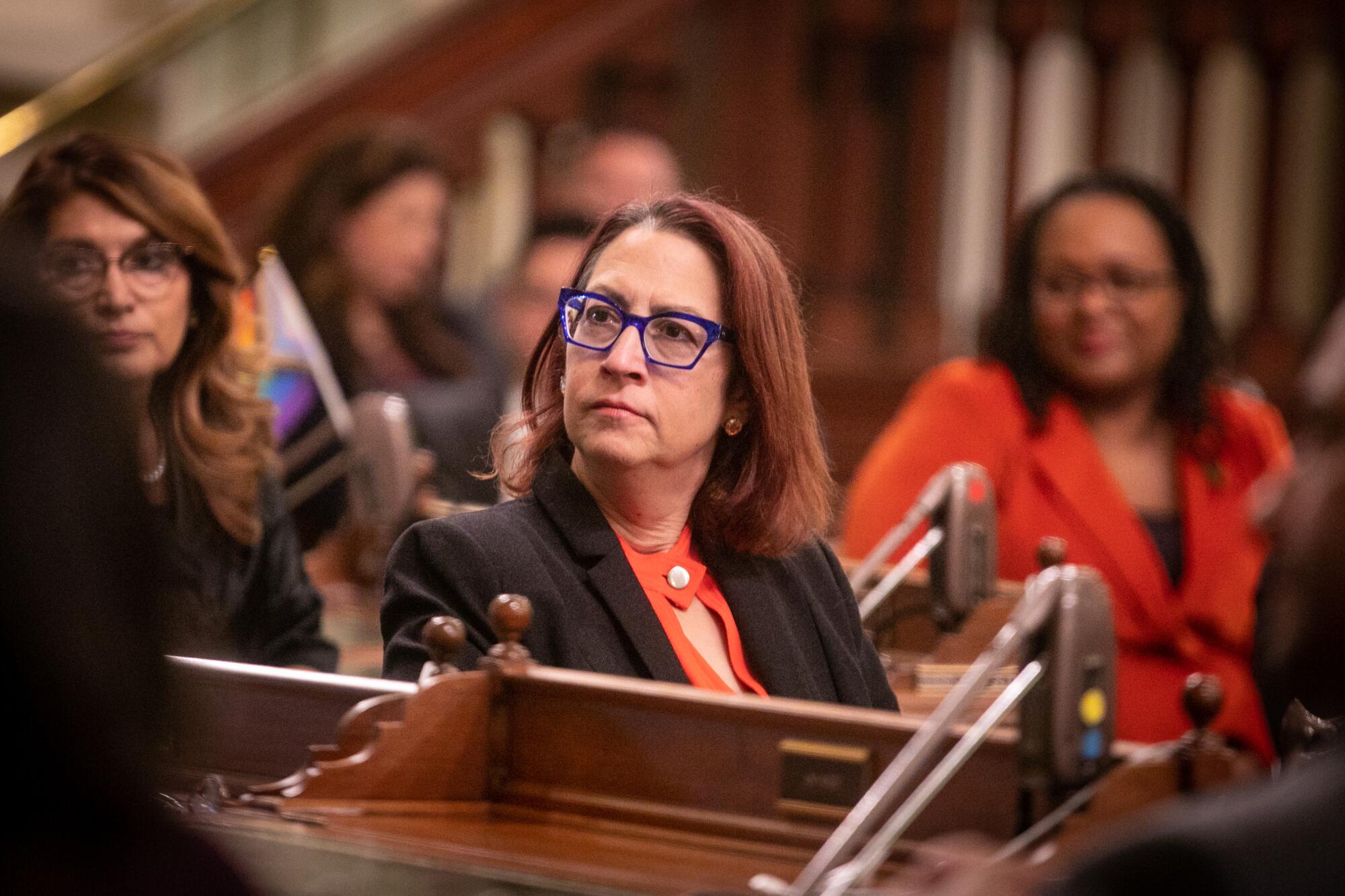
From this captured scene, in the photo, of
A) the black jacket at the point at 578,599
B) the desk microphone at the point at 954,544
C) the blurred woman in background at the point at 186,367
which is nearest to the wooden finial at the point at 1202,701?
the black jacket at the point at 578,599

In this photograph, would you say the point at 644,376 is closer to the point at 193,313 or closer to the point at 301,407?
the point at 193,313

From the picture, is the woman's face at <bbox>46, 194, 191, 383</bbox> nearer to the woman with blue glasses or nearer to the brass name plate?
the woman with blue glasses

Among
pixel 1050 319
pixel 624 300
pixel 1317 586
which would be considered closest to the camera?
pixel 1317 586

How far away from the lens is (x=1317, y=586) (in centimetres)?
107

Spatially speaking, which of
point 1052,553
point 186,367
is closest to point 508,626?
point 186,367

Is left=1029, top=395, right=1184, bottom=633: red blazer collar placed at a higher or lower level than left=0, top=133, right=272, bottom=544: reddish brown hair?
lower

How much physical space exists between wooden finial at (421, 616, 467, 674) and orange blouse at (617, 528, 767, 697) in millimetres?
347

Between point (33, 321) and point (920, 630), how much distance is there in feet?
7.95

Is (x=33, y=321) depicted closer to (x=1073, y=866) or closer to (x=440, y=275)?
(x=1073, y=866)

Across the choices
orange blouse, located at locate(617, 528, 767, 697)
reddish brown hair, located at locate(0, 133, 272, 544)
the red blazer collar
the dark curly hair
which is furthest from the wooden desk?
the dark curly hair

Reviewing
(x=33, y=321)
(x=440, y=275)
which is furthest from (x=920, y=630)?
(x=33, y=321)

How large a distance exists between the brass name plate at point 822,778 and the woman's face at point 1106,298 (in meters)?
2.08

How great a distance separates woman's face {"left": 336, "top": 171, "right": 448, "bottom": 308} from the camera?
4469 millimetres

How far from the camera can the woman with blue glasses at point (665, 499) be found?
216 cm
